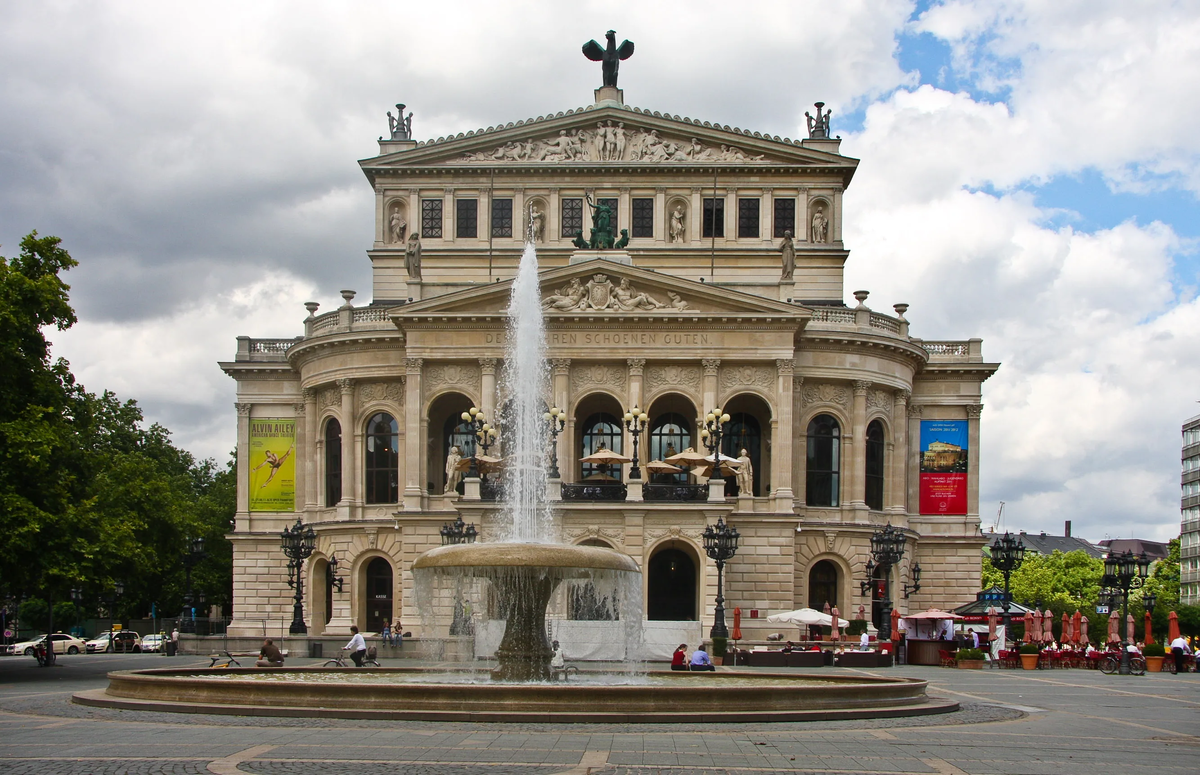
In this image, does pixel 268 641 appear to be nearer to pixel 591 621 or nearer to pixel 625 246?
pixel 591 621

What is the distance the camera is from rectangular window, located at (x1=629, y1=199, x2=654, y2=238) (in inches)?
2603

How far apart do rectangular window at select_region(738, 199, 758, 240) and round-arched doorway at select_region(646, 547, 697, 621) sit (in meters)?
17.3

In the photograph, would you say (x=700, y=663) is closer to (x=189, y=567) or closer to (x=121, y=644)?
(x=189, y=567)

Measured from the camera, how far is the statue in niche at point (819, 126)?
68.1m

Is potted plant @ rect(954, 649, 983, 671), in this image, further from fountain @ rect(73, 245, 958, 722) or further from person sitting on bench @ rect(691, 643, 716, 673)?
fountain @ rect(73, 245, 958, 722)

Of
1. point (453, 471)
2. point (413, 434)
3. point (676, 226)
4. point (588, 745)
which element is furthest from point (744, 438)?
point (588, 745)

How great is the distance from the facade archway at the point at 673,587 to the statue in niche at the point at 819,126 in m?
23.0

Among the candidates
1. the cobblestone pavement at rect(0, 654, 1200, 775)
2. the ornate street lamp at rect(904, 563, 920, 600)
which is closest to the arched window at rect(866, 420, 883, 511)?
the ornate street lamp at rect(904, 563, 920, 600)

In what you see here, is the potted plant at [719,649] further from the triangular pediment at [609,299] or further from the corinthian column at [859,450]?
the corinthian column at [859,450]

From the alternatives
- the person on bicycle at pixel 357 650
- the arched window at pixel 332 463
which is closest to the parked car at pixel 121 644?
the arched window at pixel 332 463

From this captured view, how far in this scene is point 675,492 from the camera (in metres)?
53.0

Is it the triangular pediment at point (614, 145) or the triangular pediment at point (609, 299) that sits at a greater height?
the triangular pediment at point (614, 145)

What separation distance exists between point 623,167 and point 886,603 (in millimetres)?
25563

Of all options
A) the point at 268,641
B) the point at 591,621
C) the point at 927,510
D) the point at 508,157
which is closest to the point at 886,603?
the point at 591,621
